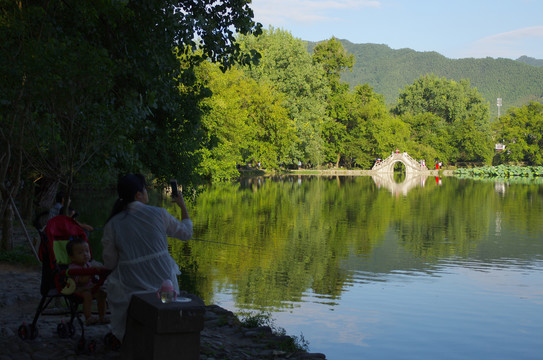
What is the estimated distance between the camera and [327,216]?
2883cm

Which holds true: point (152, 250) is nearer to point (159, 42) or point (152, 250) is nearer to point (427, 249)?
point (159, 42)

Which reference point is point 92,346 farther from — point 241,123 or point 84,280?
point 241,123

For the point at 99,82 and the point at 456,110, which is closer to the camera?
the point at 99,82

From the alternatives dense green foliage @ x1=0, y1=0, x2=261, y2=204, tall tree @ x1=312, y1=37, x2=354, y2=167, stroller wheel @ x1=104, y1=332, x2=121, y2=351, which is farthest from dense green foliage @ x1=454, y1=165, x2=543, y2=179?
stroller wheel @ x1=104, y1=332, x2=121, y2=351

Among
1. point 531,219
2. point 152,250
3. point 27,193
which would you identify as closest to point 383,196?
point 531,219

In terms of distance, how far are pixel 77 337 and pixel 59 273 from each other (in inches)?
28.6

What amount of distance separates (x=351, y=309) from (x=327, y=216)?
17013 mm

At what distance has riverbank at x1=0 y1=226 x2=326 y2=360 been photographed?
6.13m

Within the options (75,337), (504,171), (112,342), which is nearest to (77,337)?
(75,337)

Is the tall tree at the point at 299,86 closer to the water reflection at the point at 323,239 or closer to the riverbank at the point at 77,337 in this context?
the water reflection at the point at 323,239

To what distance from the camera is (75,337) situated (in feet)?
21.6

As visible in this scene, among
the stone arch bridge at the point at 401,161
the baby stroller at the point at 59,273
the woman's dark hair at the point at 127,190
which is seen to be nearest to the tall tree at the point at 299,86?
the stone arch bridge at the point at 401,161

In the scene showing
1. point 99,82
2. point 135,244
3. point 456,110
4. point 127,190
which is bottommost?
point 135,244

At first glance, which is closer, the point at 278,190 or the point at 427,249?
the point at 427,249
